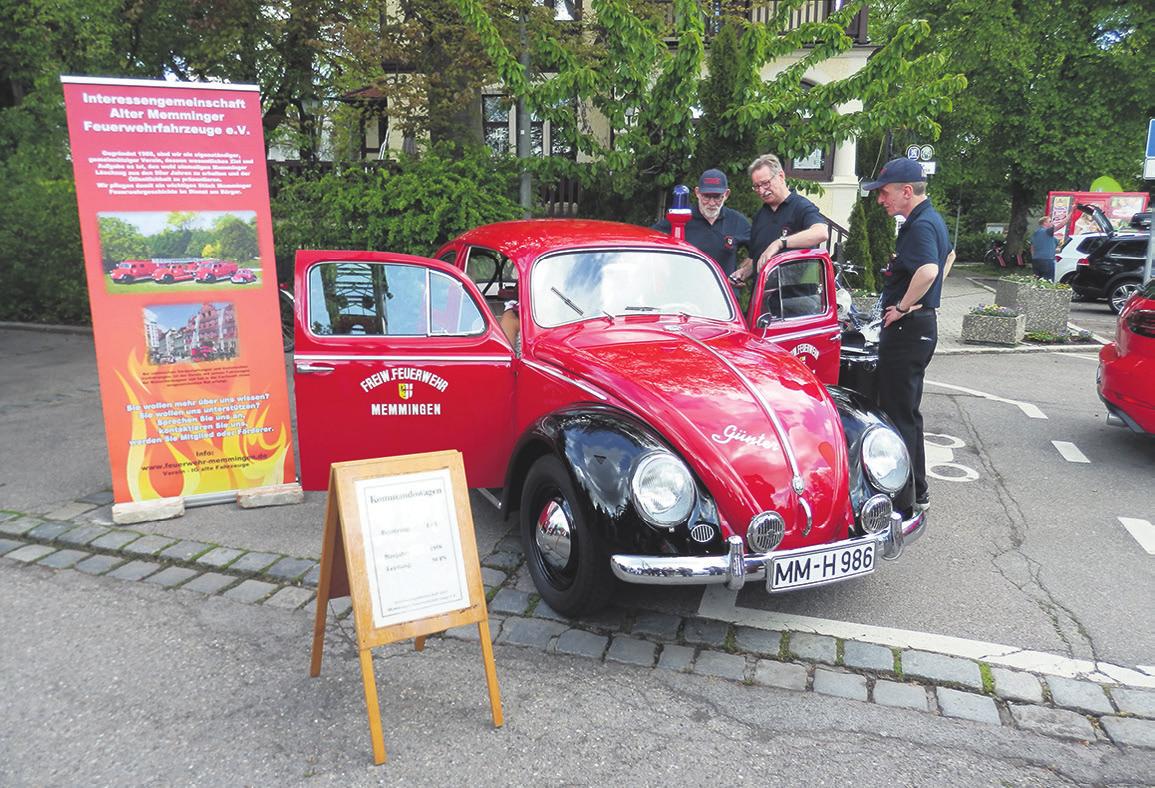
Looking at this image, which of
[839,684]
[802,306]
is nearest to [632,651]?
[839,684]

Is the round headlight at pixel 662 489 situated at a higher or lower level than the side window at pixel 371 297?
lower

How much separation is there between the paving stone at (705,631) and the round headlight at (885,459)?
996 mm

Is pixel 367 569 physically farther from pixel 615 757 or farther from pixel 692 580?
pixel 692 580

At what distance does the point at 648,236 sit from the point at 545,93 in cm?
519

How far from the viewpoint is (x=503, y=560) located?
456 cm

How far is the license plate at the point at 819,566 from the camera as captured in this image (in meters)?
3.40

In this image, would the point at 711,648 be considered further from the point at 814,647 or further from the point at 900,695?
the point at 900,695

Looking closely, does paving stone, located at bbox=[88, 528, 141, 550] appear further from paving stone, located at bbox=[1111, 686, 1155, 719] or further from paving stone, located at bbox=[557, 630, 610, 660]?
paving stone, located at bbox=[1111, 686, 1155, 719]

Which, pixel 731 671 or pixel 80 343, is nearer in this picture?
pixel 731 671

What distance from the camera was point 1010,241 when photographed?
27688mm

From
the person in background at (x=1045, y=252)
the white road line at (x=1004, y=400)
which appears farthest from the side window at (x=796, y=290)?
the person in background at (x=1045, y=252)

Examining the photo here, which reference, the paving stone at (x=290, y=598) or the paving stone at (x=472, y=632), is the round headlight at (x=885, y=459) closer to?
the paving stone at (x=472, y=632)

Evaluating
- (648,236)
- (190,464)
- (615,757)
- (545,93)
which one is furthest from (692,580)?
(545,93)

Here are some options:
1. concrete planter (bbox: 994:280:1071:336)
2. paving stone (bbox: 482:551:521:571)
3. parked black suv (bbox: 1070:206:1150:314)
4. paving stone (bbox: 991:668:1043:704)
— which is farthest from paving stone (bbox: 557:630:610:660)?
parked black suv (bbox: 1070:206:1150:314)
